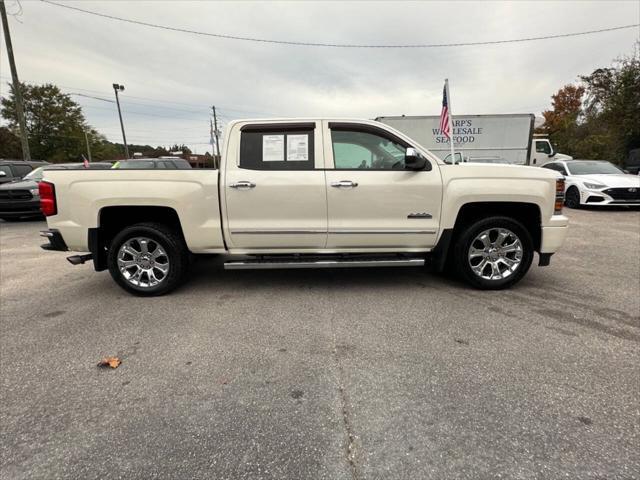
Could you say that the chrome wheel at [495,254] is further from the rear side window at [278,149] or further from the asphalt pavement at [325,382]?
the rear side window at [278,149]

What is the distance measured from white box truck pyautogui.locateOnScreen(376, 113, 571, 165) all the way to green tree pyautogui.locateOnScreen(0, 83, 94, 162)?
5061 centimetres

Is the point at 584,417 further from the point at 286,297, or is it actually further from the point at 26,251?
the point at 26,251

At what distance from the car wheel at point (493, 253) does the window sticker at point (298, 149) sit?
199 cm

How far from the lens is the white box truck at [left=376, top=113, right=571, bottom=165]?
1559cm

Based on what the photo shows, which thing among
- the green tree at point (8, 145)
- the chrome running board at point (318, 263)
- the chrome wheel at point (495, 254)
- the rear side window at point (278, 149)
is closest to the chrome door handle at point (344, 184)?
the rear side window at point (278, 149)

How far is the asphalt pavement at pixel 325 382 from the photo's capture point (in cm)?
A: 184

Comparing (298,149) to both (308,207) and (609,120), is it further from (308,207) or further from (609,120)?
(609,120)

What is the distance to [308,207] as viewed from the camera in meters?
3.96

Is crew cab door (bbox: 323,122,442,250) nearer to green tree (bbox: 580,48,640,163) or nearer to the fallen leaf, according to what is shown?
the fallen leaf

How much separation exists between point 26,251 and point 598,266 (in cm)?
949

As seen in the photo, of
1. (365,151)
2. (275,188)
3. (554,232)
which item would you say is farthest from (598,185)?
(275,188)

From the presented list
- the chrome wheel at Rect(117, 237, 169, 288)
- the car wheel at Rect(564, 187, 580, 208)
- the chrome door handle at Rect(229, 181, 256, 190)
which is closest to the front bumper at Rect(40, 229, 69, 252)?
the chrome wheel at Rect(117, 237, 169, 288)

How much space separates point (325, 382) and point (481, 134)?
1603 cm

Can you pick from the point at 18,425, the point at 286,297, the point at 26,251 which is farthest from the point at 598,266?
the point at 26,251
